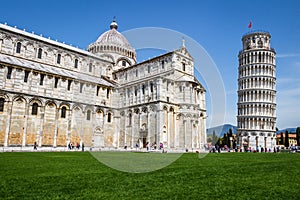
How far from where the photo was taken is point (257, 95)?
6775 cm

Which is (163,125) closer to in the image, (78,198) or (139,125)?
(139,125)

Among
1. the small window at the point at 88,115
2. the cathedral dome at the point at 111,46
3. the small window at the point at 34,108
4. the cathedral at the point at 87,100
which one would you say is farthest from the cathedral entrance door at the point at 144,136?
the cathedral dome at the point at 111,46

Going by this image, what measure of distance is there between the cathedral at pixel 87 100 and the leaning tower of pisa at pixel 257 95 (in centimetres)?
2549

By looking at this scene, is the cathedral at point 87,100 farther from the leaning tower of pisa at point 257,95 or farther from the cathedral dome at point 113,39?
the leaning tower of pisa at point 257,95

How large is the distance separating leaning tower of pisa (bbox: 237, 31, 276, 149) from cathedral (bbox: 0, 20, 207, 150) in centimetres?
2549

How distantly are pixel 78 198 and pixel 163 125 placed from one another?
3362 cm

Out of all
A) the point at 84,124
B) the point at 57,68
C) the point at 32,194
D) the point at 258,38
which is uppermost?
the point at 258,38

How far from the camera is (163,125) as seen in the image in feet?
129

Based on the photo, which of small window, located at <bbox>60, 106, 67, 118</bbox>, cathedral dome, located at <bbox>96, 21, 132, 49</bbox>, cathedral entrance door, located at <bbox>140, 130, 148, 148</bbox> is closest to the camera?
small window, located at <bbox>60, 106, 67, 118</bbox>

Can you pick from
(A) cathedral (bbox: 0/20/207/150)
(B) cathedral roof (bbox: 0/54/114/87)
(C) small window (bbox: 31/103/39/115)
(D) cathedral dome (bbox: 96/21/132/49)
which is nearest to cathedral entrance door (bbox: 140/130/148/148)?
(A) cathedral (bbox: 0/20/207/150)

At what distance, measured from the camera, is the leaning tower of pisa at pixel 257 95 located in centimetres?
6631

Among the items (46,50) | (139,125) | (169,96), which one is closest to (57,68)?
(46,50)

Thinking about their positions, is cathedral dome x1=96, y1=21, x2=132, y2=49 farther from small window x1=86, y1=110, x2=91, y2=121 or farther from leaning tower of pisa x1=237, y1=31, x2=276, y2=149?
leaning tower of pisa x1=237, y1=31, x2=276, y2=149

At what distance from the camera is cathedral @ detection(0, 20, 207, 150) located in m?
35.4
